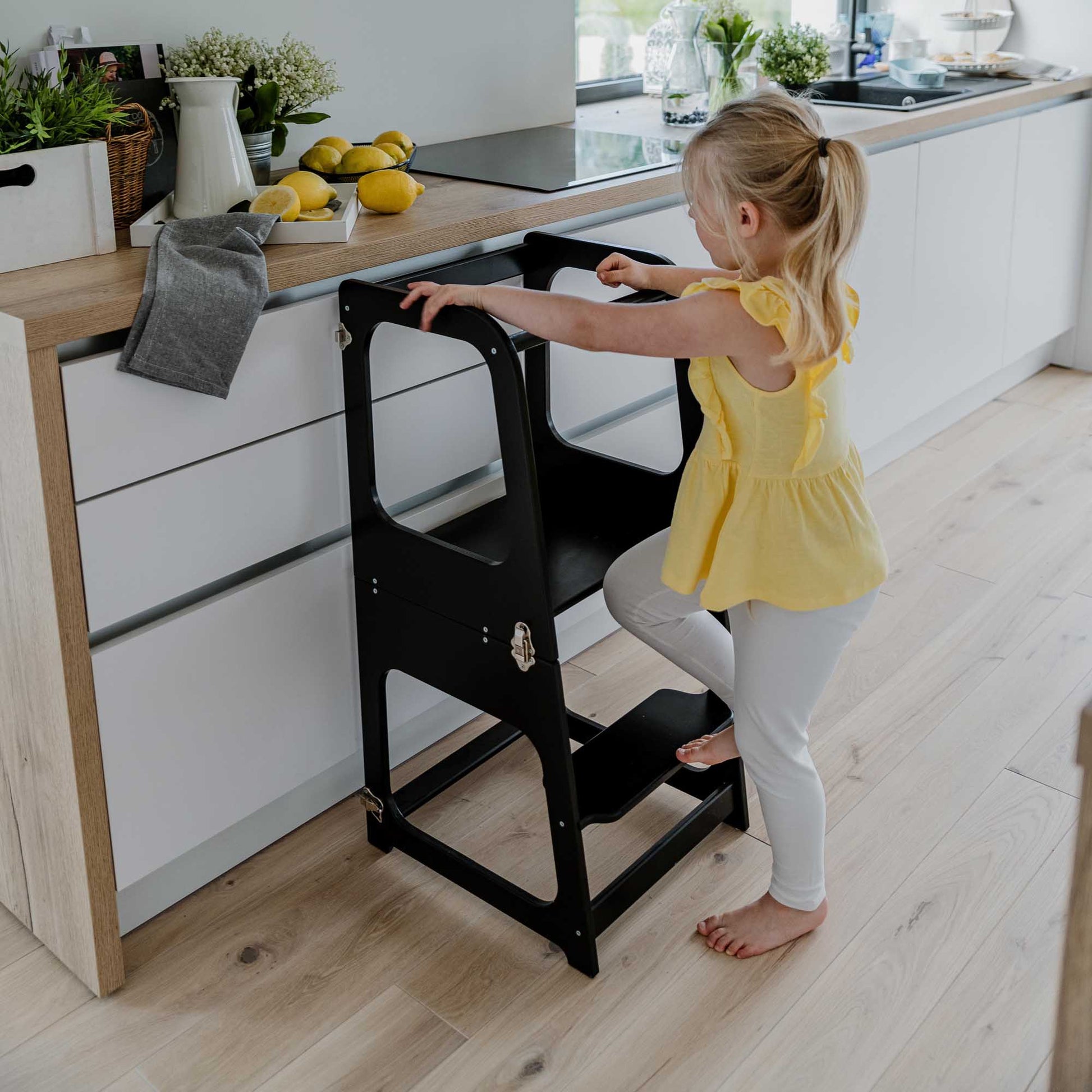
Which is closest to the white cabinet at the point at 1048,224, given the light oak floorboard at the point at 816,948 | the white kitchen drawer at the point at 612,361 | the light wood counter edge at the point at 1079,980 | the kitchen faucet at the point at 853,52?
the kitchen faucet at the point at 853,52

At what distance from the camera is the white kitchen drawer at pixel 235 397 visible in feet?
4.32

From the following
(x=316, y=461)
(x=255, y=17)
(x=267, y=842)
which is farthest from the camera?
(x=255, y=17)

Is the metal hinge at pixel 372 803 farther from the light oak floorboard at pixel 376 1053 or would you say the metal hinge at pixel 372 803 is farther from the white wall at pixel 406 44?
the white wall at pixel 406 44

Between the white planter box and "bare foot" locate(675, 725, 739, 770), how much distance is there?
968 millimetres

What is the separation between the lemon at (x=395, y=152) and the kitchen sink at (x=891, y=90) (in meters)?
1.42

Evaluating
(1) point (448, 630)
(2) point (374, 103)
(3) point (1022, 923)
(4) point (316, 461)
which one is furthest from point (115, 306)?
(3) point (1022, 923)

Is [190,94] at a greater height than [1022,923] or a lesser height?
A: greater

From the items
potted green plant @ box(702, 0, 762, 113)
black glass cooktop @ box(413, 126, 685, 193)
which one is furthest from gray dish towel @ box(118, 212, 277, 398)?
potted green plant @ box(702, 0, 762, 113)

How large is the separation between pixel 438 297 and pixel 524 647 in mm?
411

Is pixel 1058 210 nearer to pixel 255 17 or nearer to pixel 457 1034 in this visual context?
pixel 255 17

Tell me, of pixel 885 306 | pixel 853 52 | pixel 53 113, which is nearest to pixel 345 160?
pixel 53 113

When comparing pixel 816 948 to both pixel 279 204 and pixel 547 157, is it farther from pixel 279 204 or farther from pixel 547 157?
pixel 547 157

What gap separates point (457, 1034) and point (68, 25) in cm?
142

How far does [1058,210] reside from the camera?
3328 mm
